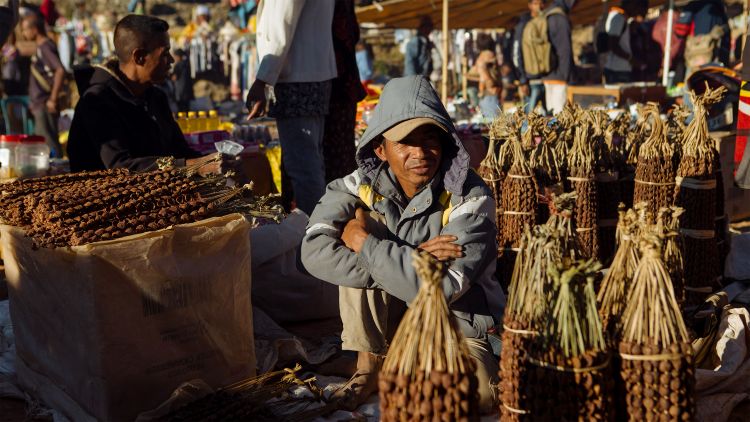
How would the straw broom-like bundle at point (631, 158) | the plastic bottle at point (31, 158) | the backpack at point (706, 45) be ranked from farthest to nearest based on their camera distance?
the backpack at point (706, 45) → the plastic bottle at point (31, 158) → the straw broom-like bundle at point (631, 158)

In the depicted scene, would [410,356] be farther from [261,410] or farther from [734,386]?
[734,386]

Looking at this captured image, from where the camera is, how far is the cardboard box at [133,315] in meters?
2.87

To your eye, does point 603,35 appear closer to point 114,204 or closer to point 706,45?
point 706,45

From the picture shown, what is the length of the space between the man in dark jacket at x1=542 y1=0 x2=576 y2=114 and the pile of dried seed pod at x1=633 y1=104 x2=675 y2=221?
234 inches

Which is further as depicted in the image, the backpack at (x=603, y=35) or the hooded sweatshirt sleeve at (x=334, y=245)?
the backpack at (x=603, y=35)

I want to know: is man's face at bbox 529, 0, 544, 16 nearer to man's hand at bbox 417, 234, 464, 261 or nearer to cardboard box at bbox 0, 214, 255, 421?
cardboard box at bbox 0, 214, 255, 421

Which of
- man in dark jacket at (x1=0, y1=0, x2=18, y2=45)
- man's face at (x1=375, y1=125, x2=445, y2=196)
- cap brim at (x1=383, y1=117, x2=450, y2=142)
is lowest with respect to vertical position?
man's face at (x1=375, y1=125, x2=445, y2=196)

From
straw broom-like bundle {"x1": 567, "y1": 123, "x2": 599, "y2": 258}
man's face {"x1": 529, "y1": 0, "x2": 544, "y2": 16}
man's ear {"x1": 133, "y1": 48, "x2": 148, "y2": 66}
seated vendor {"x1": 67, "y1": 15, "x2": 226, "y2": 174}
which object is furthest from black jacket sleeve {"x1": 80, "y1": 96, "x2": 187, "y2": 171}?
man's face {"x1": 529, "y1": 0, "x2": 544, "y2": 16}

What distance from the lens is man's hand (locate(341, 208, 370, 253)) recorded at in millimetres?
2932

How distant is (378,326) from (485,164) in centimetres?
166

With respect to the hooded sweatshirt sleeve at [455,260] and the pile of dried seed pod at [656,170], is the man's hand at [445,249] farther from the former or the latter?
the pile of dried seed pod at [656,170]

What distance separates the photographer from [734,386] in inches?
123

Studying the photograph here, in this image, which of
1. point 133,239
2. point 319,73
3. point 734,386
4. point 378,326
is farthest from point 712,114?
point 133,239

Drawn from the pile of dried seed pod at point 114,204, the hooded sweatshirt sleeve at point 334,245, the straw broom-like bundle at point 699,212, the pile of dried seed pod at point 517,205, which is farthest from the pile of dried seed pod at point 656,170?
the pile of dried seed pod at point 114,204
